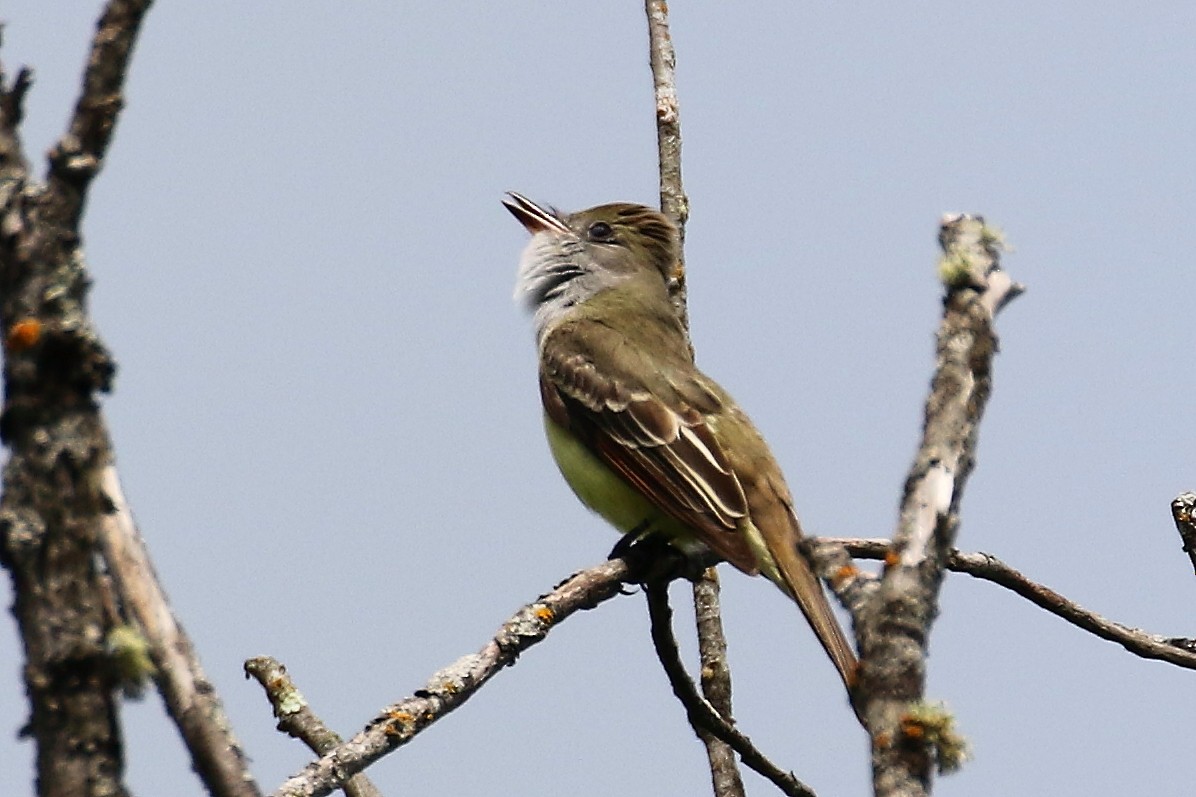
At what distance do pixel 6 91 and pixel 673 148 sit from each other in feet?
18.7

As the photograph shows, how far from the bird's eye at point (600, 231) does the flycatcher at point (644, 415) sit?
0.01 metres

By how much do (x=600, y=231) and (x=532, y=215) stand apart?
23.0 inches

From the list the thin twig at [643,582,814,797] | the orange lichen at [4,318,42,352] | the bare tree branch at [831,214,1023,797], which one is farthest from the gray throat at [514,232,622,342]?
the orange lichen at [4,318,42,352]

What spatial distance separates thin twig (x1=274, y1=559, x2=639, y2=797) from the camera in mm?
4086

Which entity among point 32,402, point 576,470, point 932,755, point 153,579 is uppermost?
point 576,470

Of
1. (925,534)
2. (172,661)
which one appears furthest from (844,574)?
(172,661)

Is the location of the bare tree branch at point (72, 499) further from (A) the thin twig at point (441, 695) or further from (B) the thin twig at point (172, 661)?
(A) the thin twig at point (441, 695)

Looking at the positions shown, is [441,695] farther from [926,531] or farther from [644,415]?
[644,415]

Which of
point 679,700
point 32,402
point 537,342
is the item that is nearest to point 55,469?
point 32,402

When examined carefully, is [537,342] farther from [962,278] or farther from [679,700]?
[962,278]

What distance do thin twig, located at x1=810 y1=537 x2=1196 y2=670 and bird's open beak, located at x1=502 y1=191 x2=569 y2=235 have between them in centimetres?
450

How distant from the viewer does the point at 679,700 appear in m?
6.00

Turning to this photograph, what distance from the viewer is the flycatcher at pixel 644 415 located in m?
7.41

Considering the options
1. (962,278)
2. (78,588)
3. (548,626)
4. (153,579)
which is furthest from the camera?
(548,626)
